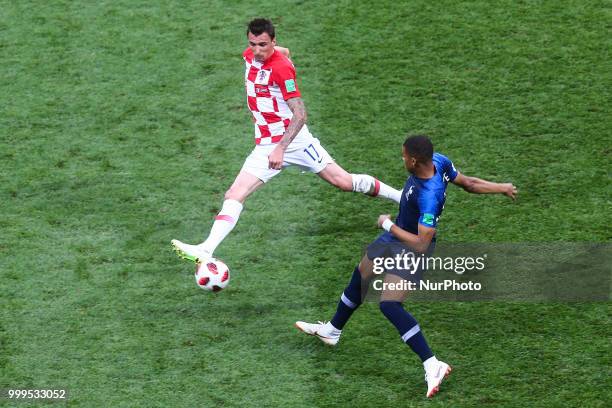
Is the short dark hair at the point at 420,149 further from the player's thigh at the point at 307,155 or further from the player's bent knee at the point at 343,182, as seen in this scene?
the player's bent knee at the point at 343,182

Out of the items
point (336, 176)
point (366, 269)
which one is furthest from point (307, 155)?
point (366, 269)

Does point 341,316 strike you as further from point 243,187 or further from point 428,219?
point 243,187

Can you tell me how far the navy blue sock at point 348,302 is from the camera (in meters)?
8.91

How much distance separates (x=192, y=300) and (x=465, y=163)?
319 cm

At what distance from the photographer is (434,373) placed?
856 centimetres

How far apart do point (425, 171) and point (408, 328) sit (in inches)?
45.8

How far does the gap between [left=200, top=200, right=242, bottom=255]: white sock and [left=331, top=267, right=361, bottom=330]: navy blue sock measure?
46.8 inches

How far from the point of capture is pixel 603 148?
11539 mm

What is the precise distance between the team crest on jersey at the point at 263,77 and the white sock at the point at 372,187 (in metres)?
1.23

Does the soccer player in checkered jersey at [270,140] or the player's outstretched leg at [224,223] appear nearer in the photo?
the player's outstretched leg at [224,223]

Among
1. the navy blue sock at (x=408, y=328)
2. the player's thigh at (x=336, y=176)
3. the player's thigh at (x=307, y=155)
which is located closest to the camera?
the navy blue sock at (x=408, y=328)

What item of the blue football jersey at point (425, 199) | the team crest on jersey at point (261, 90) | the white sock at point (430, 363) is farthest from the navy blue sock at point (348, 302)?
the team crest on jersey at point (261, 90)

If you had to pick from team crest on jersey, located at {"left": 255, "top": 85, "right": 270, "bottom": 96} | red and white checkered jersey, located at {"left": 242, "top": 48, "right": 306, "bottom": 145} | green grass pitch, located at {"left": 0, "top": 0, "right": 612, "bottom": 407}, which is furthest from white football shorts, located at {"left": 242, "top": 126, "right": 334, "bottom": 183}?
green grass pitch, located at {"left": 0, "top": 0, "right": 612, "bottom": 407}

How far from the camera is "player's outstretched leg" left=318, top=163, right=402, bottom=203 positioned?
33.7ft
